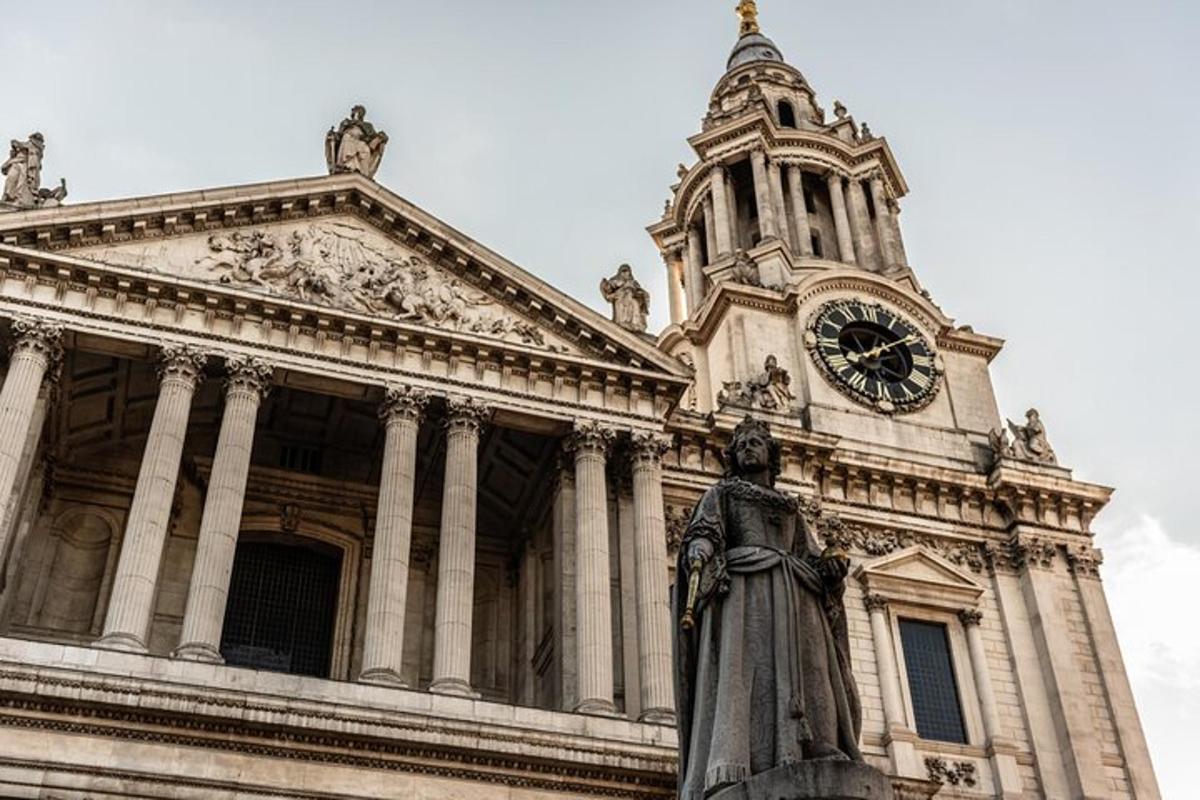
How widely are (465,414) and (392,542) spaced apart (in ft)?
11.1

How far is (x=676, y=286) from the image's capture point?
42.8m

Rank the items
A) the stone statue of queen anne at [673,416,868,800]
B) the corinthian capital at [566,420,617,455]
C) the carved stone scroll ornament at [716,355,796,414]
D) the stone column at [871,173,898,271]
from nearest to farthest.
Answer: the stone statue of queen anne at [673,416,868,800]
the corinthian capital at [566,420,617,455]
the carved stone scroll ornament at [716,355,796,414]
the stone column at [871,173,898,271]

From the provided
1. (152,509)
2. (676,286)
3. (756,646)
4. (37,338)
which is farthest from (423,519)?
(756,646)

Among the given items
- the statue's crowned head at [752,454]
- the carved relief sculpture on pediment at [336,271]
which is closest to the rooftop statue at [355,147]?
the carved relief sculpture on pediment at [336,271]

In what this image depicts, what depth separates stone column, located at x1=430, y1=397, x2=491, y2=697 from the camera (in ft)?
73.5

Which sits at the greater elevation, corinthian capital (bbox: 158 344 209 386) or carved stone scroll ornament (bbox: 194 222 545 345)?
carved stone scroll ornament (bbox: 194 222 545 345)

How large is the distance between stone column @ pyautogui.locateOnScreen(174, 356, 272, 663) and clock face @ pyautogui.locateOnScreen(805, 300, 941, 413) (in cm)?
1533

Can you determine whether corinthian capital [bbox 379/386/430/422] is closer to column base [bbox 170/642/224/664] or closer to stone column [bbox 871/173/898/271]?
column base [bbox 170/642/224/664]

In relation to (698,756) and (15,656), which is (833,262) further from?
(698,756)

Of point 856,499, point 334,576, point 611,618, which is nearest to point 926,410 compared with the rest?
point 856,499

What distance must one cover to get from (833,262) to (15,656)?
2502cm

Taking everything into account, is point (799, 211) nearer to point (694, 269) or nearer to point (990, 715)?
point (694, 269)

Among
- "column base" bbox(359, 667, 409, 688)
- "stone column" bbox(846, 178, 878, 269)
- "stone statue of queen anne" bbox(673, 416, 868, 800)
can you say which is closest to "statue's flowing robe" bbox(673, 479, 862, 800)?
"stone statue of queen anne" bbox(673, 416, 868, 800)

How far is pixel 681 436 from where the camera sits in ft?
96.2
